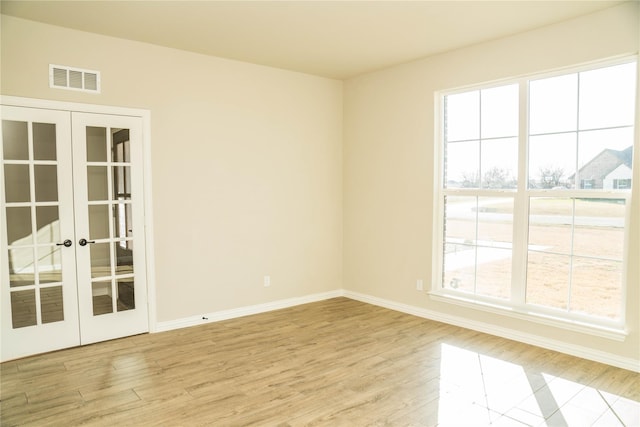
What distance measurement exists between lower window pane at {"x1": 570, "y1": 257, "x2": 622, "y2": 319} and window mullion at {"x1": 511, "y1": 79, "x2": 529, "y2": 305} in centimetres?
44

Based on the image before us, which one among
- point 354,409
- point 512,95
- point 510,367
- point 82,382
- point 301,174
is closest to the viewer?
point 354,409

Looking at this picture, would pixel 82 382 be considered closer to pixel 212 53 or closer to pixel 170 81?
Result: pixel 170 81

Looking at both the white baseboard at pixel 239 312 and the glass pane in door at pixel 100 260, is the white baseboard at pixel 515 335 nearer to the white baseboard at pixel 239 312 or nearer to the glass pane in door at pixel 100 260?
the white baseboard at pixel 239 312

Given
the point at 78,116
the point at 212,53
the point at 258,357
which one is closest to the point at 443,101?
the point at 212,53

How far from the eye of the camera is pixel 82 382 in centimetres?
325

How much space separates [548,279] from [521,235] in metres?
0.47

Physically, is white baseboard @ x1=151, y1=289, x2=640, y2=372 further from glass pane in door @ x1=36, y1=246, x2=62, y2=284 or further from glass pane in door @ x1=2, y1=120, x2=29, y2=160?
glass pane in door @ x1=2, y1=120, x2=29, y2=160

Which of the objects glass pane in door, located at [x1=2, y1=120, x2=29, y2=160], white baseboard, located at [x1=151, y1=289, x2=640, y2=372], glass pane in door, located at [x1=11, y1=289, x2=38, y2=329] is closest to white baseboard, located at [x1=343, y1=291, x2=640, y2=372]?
white baseboard, located at [x1=151, y1=289, x2=640, y2=372]

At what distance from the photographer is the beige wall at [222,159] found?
3990 mm

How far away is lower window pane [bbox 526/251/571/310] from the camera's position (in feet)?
12.7

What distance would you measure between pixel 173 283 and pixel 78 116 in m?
1.86

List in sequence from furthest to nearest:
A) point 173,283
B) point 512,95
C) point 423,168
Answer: point 423,168
point 173,283
point 512,95

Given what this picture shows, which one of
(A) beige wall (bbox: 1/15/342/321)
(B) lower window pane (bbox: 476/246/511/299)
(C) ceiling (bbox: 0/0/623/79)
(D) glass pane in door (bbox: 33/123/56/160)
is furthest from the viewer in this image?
(B) lower window pane (bbox: 476/246/511/299)

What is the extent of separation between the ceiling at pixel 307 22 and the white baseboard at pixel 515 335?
284 cm
